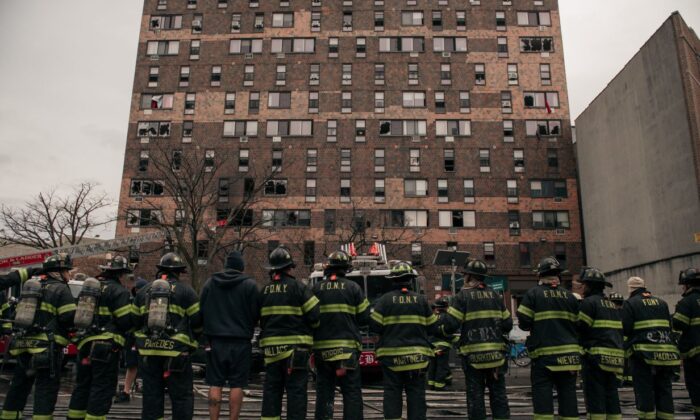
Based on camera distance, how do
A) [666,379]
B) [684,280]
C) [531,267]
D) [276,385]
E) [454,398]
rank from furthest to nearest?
1. [531,267]
2. [454,398]
3. [684,280]
4. [666,379]
5. [276,385]

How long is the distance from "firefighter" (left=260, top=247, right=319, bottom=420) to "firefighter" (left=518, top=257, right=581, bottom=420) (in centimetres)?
301

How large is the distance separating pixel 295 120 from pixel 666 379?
38.7m

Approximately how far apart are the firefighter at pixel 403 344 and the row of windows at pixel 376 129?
36.8m

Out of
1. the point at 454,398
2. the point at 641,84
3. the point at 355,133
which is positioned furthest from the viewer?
the point at 355,133

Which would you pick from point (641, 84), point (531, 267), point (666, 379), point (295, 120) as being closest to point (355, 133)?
point (295, 120)

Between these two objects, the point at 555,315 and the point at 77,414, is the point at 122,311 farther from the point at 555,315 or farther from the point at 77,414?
the point at 555,315

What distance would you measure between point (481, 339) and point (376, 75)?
39612 mm

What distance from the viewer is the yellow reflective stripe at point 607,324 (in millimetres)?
7238

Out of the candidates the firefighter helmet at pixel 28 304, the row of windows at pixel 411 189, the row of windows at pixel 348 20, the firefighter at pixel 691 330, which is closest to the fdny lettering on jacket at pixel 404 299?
the firefighter at pixel 691 330

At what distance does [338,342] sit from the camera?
22.1 ft

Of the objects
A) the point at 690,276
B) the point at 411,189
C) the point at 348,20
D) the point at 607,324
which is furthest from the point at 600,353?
the point at 348,20

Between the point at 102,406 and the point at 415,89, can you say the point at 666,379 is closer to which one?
the point at 102,406

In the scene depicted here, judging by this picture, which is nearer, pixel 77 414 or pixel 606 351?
pixel 77 414

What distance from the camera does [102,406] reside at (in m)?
6.56
